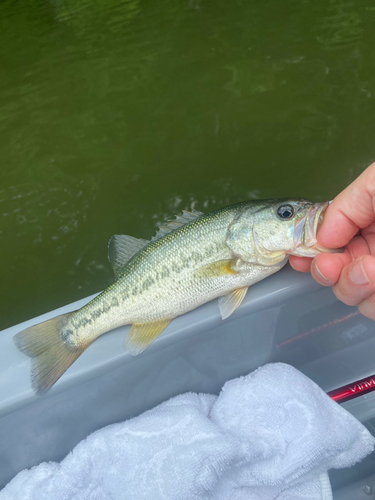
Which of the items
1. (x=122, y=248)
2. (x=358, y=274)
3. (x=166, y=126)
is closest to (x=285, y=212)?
(x=358, y=274)

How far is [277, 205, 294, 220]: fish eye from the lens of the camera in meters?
1.21

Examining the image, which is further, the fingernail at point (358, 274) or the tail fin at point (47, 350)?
the tail fin at point (47, 350)

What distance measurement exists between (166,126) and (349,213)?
7.53 ft

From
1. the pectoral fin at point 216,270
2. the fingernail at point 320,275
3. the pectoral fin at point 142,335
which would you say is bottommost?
the pectoral fin at point 142,335

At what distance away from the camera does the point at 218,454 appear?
3.95ft

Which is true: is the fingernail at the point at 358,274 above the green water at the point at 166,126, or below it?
above

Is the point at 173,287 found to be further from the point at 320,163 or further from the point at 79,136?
the point at 79,136

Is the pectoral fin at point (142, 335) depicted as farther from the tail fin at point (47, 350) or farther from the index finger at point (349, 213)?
the index finger at point (349, 213)

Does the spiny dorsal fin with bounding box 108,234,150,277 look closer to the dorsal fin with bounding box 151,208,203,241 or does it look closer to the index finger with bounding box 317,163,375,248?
the dorsal fin with bounding box 151,208,203,241

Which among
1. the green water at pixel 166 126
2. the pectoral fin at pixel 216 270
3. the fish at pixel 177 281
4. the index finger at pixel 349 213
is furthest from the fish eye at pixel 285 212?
the green water at pixel 166 126

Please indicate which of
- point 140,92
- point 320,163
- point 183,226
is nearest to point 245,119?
point 320,163

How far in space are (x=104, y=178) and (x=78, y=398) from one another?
1.87 m

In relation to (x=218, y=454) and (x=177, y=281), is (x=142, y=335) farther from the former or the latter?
(x=218, y=454)

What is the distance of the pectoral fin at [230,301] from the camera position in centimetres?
128
